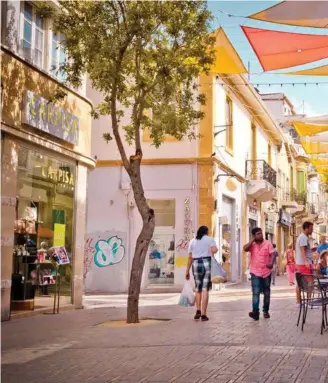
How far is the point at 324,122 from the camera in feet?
70.7

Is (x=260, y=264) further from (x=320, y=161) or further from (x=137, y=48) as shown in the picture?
(x=320, y=161)

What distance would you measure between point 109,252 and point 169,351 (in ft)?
49.6

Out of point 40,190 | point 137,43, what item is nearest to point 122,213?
point 40,190

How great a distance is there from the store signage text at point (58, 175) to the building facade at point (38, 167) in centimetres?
2

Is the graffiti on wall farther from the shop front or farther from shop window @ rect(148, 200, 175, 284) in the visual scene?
the shop front

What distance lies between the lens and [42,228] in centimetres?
1357

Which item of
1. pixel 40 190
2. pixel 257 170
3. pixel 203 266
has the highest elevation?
pixel 257 170

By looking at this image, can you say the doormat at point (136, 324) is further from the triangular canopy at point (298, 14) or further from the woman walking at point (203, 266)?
the triangular canopy at point (298, 14)

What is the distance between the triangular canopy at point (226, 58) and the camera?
1430 cm

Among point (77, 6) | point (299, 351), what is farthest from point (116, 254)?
point (299, 351)

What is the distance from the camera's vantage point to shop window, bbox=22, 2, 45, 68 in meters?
12.7

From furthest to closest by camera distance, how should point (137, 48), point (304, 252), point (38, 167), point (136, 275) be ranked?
point (38, 167), point (304, 252), point (137, 48), point (136, 275)

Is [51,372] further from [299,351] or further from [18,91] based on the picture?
[18,91]

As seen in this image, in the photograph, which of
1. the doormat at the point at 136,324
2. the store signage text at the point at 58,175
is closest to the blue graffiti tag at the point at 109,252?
the store signage text at the point at 58,175
